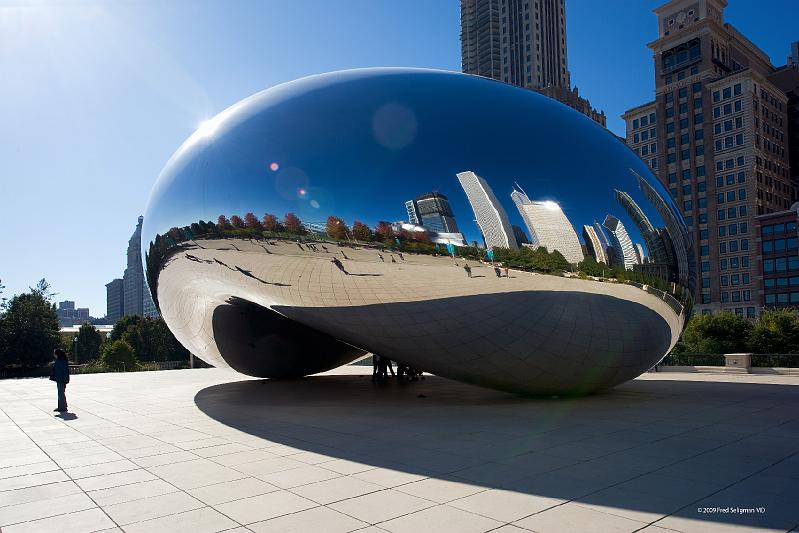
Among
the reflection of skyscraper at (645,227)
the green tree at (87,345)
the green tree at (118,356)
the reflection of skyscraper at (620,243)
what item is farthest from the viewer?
the green tree at (87,345)

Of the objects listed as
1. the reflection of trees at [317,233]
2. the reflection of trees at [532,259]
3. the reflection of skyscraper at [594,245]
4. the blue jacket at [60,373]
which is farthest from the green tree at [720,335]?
the blue jacket at [60,373]

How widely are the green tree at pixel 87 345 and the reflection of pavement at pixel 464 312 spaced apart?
77.2 m

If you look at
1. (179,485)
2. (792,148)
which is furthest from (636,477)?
(792,148)

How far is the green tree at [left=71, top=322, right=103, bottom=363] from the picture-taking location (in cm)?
7825

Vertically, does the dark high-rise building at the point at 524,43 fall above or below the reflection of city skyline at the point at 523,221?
above

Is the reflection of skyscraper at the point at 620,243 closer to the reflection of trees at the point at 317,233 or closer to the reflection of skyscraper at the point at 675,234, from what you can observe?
the reflection of skyscraper at the point at 675,234

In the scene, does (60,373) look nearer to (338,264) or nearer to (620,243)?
(338,264)

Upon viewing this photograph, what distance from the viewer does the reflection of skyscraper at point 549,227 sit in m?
9.16

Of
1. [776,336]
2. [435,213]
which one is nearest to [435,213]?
[435,213]

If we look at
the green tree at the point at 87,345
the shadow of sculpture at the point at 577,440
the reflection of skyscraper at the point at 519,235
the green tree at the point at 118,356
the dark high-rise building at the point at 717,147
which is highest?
the dark high-rise building at the point at 717,147

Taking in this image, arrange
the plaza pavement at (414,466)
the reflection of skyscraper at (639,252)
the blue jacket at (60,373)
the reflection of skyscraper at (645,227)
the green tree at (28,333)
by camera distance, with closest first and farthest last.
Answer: the plaza pavement at (414,466), the reflection of skyscraper at (639,252), the reflection of skyscraper at (645,227), the blue jacket at (60,373), the green tree at (28,333)

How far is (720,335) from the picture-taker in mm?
32719

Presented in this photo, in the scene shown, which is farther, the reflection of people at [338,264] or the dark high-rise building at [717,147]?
the dark high-rise building at [717,147]

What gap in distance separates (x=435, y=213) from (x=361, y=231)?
1163 mm
